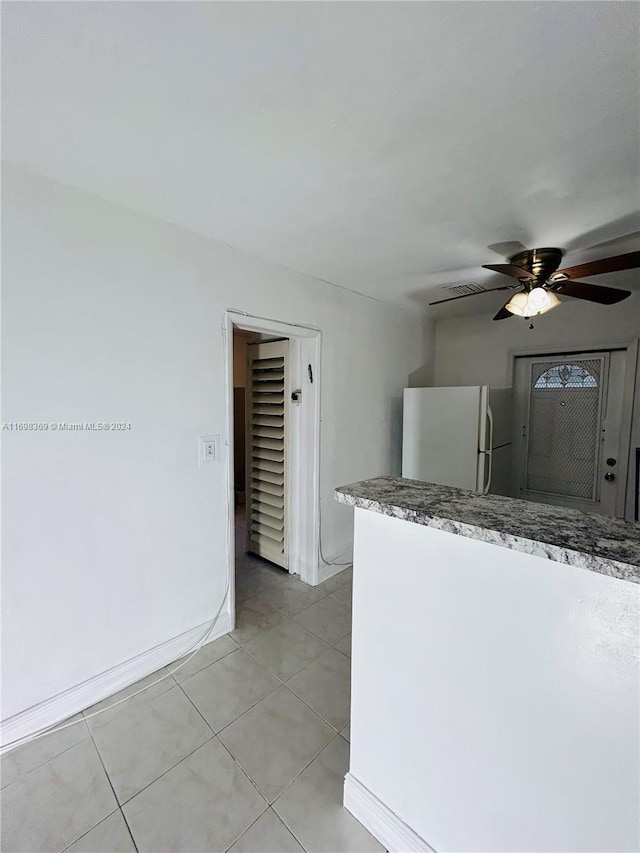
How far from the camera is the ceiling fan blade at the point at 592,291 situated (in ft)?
6.18

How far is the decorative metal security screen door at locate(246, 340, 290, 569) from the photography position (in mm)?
2748

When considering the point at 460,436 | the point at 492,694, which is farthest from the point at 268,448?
the point at 492,694

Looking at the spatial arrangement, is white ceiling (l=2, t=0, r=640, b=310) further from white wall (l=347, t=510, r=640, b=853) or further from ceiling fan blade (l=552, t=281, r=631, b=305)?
white wall (l=347, t=510, r=640, b=853)

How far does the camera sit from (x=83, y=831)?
45.2 inches

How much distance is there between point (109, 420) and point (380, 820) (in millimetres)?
1759

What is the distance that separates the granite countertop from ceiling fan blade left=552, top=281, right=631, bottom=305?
5.05 ft

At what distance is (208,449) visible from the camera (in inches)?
76.8

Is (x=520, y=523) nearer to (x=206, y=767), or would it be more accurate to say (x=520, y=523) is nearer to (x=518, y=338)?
(x=206, y=767)

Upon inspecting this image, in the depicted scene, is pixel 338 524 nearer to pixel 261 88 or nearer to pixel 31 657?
A: pixel 31 657

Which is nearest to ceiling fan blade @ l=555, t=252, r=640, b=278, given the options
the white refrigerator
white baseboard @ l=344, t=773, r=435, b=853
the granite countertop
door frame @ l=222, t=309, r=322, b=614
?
the white refrigerator

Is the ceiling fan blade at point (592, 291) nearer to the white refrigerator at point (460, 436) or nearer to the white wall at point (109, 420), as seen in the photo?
the white refrigerator at point (460, 436)

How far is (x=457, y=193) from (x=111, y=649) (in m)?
2.53

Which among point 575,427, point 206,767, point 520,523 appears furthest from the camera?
point 575,427

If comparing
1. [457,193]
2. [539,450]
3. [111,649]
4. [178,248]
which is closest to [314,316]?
[178,248]
